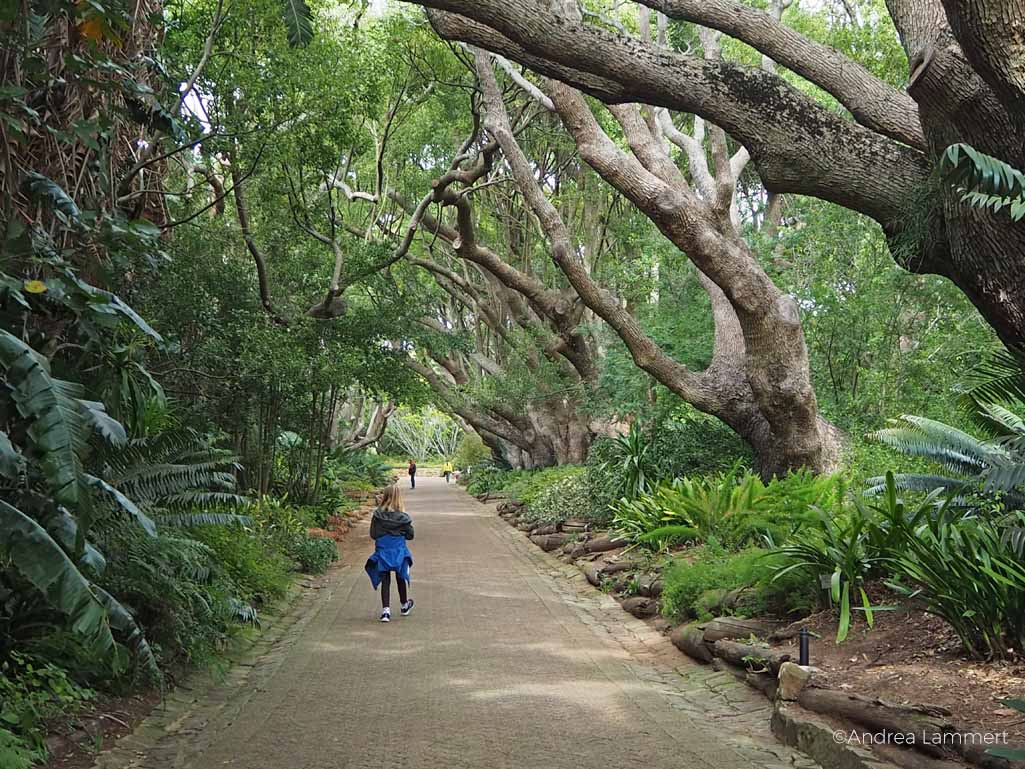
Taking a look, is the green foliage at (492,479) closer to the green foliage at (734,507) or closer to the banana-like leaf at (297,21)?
the green foliage at (734,507)

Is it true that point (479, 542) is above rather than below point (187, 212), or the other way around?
below

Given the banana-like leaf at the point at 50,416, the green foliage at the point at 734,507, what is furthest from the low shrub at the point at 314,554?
the banana-like leaf at the point at 50,416

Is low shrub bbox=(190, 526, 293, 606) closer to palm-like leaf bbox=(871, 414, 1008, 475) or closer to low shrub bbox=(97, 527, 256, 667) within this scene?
low shrub bbox=(97, 527, 256, 667)

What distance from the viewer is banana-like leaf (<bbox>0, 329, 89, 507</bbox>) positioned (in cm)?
455

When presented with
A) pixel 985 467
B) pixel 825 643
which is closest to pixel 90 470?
pixel 825 643

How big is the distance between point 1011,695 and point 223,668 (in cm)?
561

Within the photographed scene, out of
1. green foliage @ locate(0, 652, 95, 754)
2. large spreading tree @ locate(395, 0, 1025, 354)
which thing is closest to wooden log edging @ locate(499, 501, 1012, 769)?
large spreading tree @ locate(395, 0, 1025, 354)

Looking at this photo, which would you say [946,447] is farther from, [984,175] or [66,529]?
[66,529]

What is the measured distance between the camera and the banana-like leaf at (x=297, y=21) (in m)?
10.7

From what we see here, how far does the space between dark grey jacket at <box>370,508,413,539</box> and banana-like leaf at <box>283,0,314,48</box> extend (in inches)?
213

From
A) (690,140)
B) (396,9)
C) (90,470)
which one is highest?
(396,9)

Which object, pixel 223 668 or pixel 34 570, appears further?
pixel 223 668

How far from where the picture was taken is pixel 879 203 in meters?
7.96

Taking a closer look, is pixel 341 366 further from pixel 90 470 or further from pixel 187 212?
pixel 90 470
